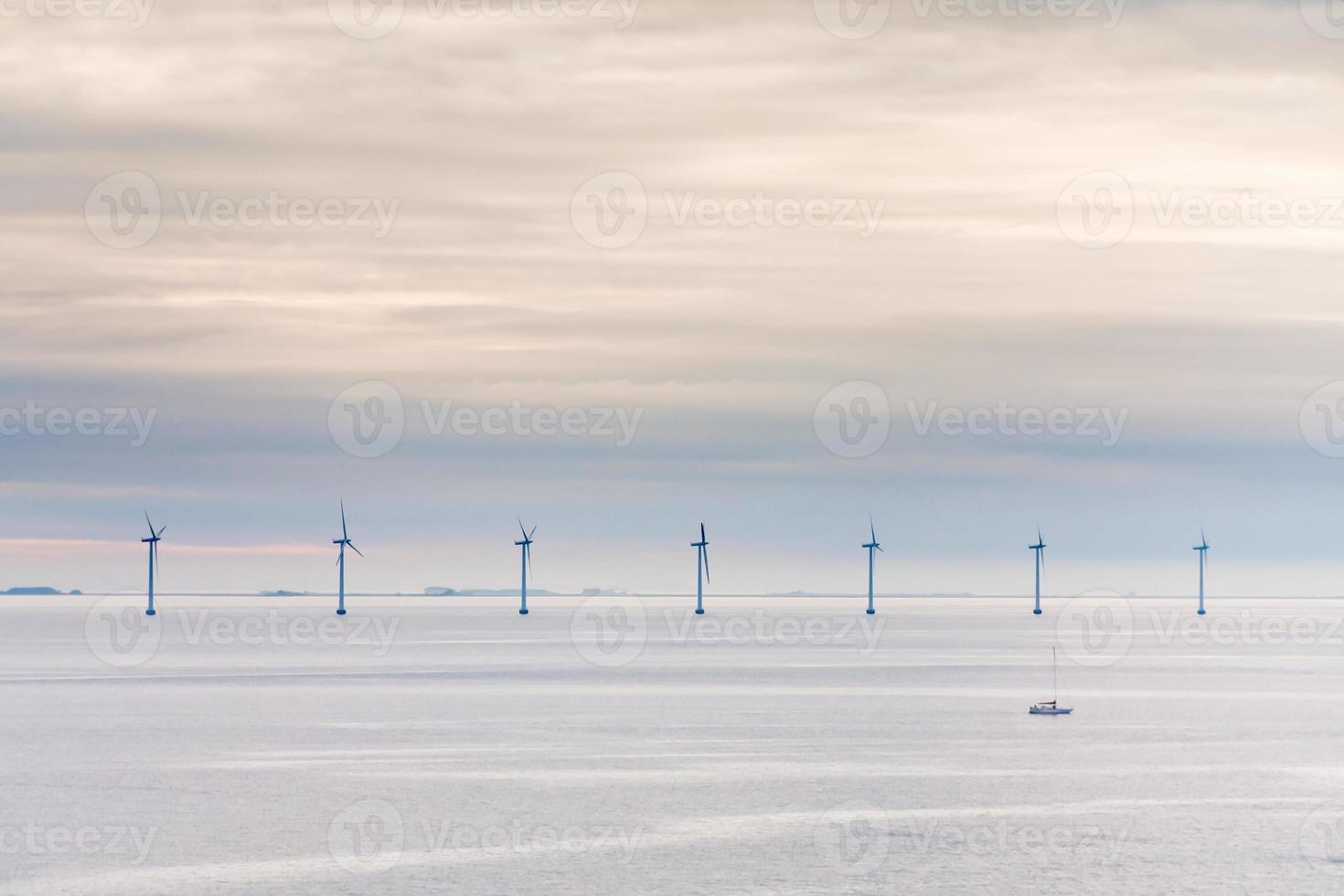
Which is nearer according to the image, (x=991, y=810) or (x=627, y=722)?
(x=991, y=810)

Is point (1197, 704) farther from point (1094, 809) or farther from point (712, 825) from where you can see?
point (712, 825)

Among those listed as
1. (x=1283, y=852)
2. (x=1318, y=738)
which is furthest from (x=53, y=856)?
(x=1318, y=738)

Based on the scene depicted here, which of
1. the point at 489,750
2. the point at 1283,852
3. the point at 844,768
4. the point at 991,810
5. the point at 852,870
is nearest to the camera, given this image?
the point at 852,870

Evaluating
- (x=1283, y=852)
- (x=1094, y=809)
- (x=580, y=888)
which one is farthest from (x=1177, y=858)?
(x=580, y=888)

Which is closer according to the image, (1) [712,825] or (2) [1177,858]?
(2) [1177,858]

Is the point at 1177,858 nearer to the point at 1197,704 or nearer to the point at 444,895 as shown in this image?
the point at 444,895

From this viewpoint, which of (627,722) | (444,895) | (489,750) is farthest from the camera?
(627,722)

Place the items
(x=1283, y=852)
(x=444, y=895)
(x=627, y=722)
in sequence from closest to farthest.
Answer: (x=444, y=895) → (x=1283, y=852) → (x=627, y=722)

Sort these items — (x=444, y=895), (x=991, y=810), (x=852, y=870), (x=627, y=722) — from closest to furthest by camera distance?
1. (x=444, y=895)
2. (x=852, y=870)
3. (x=991, y=810)
4. (x=627, y=722)
